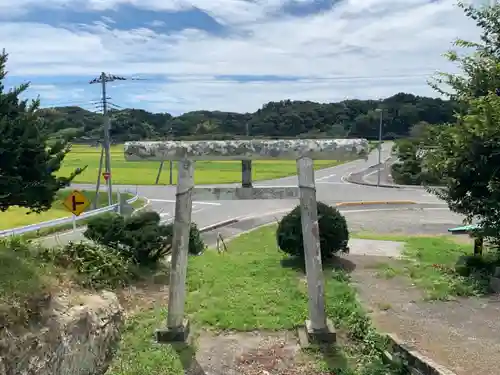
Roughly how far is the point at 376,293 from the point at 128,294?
4.44m

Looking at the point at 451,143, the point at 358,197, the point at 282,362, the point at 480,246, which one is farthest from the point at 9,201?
the point at 358,197

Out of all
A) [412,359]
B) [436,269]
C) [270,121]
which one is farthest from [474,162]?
[412,359]

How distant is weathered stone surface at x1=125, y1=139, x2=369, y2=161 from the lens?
7219 mm

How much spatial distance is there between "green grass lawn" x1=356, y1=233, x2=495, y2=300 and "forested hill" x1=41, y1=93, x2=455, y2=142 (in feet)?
9.70

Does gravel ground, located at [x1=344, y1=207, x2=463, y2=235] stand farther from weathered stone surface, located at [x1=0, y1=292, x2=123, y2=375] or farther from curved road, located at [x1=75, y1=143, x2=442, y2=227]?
weathered stone surface, located at [x1=0, y1=292, x2=123, y2=375]

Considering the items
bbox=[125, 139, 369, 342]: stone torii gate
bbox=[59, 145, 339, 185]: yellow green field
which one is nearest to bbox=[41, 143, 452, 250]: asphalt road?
bbox=[59, 145, 339, 185]: yellow green field

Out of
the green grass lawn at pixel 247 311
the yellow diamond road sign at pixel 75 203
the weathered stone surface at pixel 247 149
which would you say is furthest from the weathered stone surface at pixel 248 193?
the yellow diamond road sign at pixel 75 203

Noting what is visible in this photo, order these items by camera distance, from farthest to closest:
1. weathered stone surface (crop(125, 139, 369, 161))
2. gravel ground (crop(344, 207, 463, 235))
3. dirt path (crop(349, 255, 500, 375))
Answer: gravel ground (crop(344, 207, 463, 235)) < weathered stone surface (crop(125, 139, 369, 161)) < dirt path (crop(349, 255, 500, 375))

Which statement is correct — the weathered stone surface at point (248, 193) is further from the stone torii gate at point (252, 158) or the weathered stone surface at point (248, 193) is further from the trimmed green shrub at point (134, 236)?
the trimmed green shrub at point (134, 236)

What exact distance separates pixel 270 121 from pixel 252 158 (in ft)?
11.9

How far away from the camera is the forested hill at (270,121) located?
888 cm

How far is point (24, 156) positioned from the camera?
10562mm

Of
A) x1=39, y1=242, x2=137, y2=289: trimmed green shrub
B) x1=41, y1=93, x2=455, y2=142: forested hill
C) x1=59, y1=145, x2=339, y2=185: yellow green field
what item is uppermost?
x1=41, y1=93, x2=455, y2=142: forested hill

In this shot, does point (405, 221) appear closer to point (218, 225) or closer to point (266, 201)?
point (218, 225)
